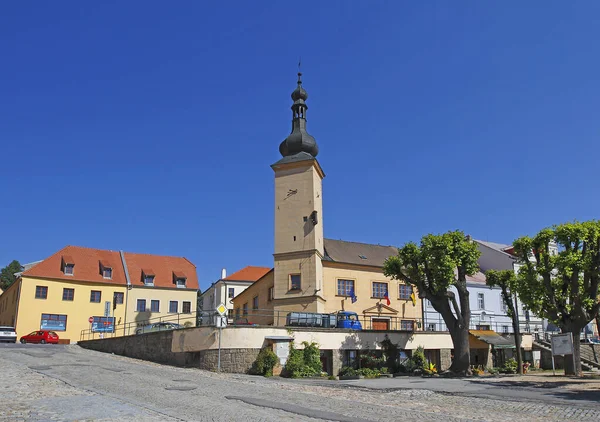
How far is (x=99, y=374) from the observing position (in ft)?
69.3

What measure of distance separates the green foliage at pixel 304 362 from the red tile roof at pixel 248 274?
138ft

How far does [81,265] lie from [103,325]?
735 cm

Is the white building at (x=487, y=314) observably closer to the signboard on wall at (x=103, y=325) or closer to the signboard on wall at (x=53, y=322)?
the signboard on wall at (x=103, y=325)

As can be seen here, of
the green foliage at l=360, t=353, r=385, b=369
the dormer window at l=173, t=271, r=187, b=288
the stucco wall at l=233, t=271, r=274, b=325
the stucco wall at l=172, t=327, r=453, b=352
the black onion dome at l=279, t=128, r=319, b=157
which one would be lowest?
the green foliage at l=360, t=353, r=385, b=369

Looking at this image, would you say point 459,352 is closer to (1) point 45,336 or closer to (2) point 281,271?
(2) point 281,271

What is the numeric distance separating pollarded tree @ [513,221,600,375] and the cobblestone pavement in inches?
498

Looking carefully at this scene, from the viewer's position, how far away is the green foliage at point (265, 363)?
1113 inches

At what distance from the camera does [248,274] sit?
75.4 meters

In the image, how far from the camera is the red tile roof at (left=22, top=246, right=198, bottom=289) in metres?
54.2

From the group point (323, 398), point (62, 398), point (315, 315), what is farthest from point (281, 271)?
point (62, 398)

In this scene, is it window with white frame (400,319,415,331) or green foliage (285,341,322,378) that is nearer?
green foliage (285,341,322,378)

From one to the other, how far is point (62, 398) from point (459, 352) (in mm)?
23318

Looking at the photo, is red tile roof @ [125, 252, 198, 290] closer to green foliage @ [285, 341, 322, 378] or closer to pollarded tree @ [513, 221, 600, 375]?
green foliage @ [285, 341, 322, 378]

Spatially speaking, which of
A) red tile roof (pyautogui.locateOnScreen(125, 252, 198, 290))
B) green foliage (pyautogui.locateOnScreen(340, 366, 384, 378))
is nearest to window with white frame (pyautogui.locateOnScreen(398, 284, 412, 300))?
green foliage (pyautogui.locateOnScreen(340, 366, 384, 378))
